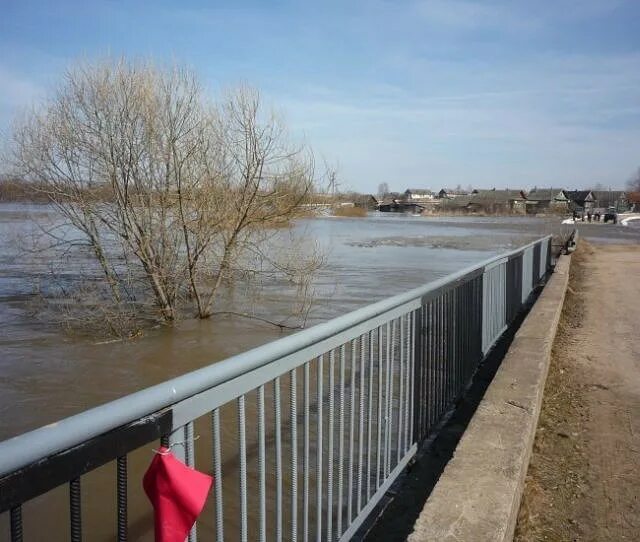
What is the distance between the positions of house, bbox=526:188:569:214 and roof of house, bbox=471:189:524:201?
284 cm

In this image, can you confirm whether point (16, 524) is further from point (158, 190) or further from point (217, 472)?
point (158, 190)

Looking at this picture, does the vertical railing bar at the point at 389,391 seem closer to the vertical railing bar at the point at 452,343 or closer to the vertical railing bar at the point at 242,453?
the vertical railing bar at the point at 452,343

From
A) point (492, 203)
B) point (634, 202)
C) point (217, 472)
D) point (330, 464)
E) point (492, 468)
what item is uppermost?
point (492, 203)

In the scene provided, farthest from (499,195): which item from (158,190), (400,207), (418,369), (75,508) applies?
(75,508)

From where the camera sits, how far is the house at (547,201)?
392 feet

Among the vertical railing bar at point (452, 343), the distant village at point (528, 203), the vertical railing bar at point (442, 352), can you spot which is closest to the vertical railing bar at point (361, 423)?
the vertical railing bar at point (442, 352)

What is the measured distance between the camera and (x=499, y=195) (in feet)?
456

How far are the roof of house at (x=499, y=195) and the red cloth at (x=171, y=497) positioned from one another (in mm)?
139743

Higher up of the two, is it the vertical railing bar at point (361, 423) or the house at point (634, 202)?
the house at point (634, 202)

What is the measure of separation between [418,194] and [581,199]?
192ft

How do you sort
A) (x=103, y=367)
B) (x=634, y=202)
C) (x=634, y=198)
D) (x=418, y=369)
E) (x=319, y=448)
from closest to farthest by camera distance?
(x=319, y=448)
(x=418, y=369)
(x=103, y=367)
(x=634, y=202)
(x=634, y=198)

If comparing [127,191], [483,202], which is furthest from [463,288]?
[483,202]

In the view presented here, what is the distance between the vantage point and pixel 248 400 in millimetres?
6152

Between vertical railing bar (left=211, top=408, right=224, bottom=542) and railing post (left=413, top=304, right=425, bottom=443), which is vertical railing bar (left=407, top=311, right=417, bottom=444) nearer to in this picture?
railing post (left=413, top=304, right=425, bottom=443)
